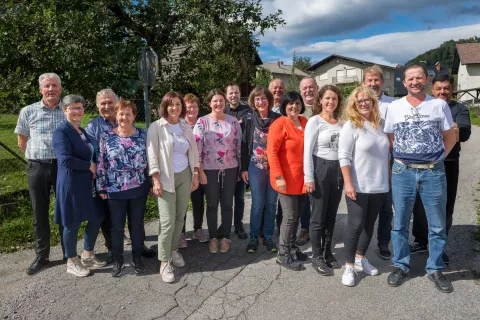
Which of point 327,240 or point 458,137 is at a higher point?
point 458,137

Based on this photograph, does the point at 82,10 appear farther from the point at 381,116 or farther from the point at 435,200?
the point at 435,200

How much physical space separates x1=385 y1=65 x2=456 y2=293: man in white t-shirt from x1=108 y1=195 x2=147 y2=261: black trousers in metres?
2.49

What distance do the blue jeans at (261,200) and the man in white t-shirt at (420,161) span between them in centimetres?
133

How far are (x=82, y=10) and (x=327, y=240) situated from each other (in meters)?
7.69

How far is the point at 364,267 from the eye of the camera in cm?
362

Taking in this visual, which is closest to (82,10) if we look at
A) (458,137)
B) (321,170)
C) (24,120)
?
(24,120)

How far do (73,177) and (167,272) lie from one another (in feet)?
4.24

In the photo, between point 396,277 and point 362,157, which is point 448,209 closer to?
point 396,277

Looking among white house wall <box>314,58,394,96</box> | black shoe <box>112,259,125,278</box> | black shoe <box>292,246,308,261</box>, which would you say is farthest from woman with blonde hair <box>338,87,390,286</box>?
white house wall <box>314,58,394,96</box>

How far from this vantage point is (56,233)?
4.72 m

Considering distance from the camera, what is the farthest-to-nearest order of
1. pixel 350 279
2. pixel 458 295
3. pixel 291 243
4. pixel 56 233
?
1. pixel 56 233
2. pixel 291 243
3. pixel 350 279
4. pixel 458 295

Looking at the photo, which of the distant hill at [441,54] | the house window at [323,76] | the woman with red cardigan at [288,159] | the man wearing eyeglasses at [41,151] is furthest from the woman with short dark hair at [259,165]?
the distant hill at [441,54]

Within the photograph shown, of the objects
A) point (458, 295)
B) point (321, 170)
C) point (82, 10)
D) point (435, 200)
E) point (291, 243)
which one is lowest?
point (458, 295)

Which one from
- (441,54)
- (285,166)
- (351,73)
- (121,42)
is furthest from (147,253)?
(441,54)
